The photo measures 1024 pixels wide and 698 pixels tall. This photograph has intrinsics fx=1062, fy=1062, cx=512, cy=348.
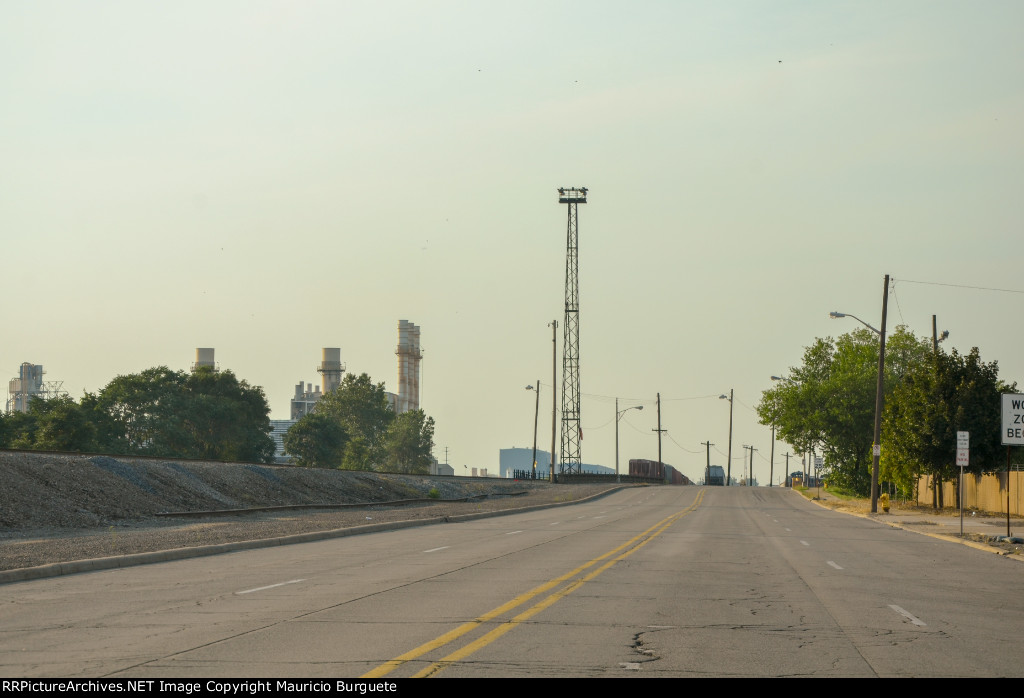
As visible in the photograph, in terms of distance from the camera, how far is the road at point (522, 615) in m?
9.16

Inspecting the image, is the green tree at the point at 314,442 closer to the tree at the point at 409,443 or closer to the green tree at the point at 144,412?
the green tree at the point at 144,412

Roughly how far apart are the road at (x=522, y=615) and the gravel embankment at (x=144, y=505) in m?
3.46

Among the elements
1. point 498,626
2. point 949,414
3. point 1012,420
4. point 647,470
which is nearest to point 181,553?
point 498,626

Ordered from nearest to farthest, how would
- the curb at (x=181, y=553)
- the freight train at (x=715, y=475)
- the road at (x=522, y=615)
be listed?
the road at (x=522, y=615)
the curb at (x=181, y=553)
the freight train at (x=715, y=475)

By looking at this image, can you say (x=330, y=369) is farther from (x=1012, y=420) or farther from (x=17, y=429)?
(x=1012, y=420)

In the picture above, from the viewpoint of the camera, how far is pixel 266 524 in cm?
3044

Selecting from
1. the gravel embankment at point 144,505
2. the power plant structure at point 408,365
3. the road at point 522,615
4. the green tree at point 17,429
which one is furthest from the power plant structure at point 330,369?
the road at point 522,615

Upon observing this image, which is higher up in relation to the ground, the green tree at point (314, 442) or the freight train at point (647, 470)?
the green tree at point (314, 442)

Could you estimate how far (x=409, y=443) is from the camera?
13862 centimetres

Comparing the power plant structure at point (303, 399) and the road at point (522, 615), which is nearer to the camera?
the road at point (522, 615)

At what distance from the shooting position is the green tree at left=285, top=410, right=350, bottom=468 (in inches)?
4040

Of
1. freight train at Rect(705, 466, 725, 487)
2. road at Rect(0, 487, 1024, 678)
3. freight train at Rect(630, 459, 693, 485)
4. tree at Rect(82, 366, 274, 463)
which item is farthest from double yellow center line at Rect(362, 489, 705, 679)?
freight train at Rect(705, 466, 725, 487)

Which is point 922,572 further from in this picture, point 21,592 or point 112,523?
point 112,523

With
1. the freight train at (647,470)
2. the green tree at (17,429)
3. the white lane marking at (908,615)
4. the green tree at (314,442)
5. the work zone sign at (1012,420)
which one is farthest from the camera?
the freight train at (647,470)
